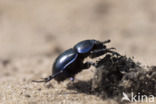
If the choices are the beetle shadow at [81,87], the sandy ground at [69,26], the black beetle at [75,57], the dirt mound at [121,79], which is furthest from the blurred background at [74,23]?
the dirt mound at [121,79]

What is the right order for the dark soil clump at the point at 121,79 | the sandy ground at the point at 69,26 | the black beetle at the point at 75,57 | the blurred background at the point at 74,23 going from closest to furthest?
the dark soil clump at the point at 121,79
the black beetle at the point at 75,57
the sandy ground at the point at 69,26
the blurred background at the point at 74,23

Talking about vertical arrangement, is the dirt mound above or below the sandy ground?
below

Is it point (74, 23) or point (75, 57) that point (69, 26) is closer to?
point (74, 23)

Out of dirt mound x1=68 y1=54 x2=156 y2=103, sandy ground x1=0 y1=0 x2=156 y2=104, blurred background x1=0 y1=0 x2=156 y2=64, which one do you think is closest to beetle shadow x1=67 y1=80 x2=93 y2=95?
dirt mound x1=68 y1=54 x2=156 y2=103

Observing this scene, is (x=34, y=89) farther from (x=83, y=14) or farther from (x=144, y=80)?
(x=83, y=14)

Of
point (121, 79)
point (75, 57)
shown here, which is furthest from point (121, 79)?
point (75, 57)

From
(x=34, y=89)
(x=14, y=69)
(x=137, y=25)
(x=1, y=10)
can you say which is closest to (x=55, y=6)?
(x=1, y=10)

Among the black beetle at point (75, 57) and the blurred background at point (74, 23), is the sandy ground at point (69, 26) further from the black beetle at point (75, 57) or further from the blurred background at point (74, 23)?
the black beetle at point (75, 57)

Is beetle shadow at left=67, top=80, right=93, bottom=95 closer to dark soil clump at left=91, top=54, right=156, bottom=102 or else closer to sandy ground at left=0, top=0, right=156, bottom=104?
dark soil clump at left=91, top=54, right=156, bottom=102
